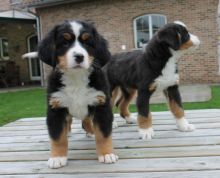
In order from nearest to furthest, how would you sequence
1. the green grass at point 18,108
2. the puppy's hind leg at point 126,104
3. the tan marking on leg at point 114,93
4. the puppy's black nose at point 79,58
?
the puppy's black nose at point 79,58 → the tan marking on leg at point 114,93 → the puppy's hind leg at point 126,104 → the green grass at point 18,108

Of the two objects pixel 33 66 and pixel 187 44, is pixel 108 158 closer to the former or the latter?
pixel 187 44

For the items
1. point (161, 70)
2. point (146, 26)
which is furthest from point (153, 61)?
point (146, 26)

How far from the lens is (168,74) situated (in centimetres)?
405

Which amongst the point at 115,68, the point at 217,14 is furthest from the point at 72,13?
the point at 115,68

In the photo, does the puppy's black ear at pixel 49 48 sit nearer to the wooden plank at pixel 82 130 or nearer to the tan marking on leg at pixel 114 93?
the wooden plank at pixel 82 130

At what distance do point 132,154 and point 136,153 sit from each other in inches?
1.7

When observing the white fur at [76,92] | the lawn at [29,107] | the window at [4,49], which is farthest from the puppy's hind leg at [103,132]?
the window at [4,49]

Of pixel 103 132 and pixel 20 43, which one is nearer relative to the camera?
pixel 103 132

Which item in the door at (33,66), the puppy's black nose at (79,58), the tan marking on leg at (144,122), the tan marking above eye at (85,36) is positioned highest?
the tan marking above eye at (85,36)

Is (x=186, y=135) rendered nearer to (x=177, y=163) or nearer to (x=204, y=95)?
(x=177, y=163)

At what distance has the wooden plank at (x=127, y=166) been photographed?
2.99 metres

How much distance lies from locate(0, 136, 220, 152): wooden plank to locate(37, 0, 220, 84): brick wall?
12.5 m

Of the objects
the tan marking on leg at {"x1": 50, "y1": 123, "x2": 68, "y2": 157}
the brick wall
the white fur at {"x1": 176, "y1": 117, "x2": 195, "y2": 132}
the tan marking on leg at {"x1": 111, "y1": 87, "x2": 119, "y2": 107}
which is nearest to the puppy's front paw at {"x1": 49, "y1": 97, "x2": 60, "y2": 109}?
the tan marking on leg at {"x1": 50, "y1": 123, "x2": 68, "y2": 157}

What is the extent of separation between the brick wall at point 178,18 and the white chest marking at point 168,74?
40.1ft
